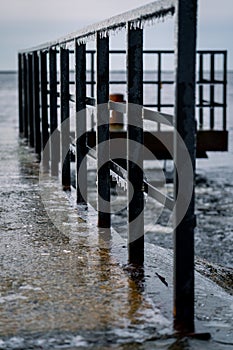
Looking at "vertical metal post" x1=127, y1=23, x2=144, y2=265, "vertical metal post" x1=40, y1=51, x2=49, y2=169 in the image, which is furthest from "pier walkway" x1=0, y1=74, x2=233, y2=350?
"vertical metal post" x1=40, y1=51, x2=49, y2=169

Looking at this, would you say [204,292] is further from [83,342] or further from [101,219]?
[101,219]

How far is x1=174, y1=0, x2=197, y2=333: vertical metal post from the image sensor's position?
253 cm

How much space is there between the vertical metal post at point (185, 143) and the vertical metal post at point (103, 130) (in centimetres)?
151

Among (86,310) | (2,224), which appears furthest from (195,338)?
(2,224)

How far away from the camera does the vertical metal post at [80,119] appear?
4789mm

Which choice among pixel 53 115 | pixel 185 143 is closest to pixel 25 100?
pixel 53 115

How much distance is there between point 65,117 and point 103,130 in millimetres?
1610

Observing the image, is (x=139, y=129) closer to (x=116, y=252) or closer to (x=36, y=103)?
(x=116, y=252)

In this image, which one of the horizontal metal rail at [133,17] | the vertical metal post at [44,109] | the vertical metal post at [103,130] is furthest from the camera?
the vertical metal post at [44,109]

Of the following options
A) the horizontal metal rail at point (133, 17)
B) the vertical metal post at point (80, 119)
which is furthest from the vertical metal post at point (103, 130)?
the vertical metal post at point (80, 119)

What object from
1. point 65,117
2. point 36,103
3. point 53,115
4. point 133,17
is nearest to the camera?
point 133,17

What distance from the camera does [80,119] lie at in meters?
4.88

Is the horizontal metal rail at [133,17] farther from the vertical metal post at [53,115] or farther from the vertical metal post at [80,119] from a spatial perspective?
the vertical metal post at [53,115]

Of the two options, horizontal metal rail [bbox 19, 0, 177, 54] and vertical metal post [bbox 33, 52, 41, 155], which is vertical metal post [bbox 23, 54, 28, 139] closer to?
vertical metal post [bbox 33, 52, 41, 155]
